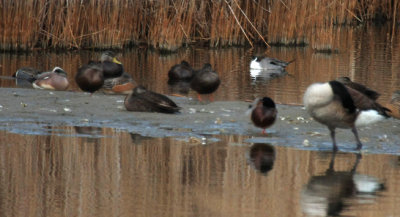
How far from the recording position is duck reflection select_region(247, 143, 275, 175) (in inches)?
345

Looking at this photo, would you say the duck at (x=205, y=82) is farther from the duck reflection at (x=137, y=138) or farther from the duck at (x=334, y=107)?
the duck at (x=334, y=107)

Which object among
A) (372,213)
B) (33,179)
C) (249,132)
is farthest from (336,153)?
(33,179)

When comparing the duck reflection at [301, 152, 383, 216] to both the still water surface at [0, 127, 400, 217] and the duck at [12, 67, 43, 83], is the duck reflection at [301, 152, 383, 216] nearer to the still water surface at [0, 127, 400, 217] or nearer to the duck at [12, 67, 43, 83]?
the still water surface at [0, 127, 400, 217]

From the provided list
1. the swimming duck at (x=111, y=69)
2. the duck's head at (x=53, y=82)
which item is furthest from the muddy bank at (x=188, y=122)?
the swimming duck at (x=111, y=69)

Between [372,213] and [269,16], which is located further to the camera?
[269,16]

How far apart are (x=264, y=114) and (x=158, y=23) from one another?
1101cm

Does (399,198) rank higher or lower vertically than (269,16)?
lower

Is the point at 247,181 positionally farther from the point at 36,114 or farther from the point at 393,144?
the point at 36,114

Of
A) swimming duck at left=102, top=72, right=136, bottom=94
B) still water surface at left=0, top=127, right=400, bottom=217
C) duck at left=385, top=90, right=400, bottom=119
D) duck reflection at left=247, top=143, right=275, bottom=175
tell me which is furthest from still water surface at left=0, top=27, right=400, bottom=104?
still water surface at left=0, top=127, right=400, bottom=217

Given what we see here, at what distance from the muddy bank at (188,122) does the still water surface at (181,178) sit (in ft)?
1.38

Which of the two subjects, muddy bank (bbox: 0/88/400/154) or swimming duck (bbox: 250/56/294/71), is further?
swimming duck (bbox: 250/56/294/71)

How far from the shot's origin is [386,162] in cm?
912

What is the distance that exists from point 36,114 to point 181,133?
2222 mm

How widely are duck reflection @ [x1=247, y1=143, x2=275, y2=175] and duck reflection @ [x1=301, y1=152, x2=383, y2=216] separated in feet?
1.99
